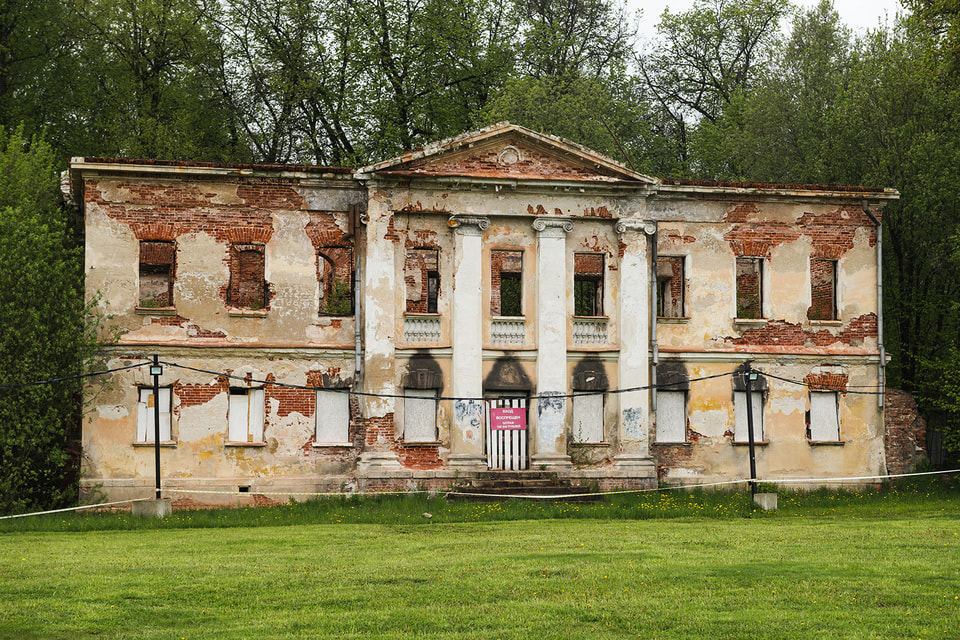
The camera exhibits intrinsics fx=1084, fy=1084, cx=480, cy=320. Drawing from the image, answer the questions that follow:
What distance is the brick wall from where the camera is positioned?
1139 inches

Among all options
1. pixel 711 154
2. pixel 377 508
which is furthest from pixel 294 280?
pixel 711 154

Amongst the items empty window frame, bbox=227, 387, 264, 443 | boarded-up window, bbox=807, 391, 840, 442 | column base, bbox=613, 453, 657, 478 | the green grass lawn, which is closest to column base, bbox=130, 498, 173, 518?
the green grass lawn

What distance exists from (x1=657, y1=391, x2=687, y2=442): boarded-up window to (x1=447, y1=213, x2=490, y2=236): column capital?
6307 mm

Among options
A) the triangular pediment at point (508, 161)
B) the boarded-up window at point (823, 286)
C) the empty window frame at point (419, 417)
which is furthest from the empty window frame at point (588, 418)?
the boarded-up window at point (823, 286)

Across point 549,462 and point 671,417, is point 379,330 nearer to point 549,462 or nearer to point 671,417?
point 549,462

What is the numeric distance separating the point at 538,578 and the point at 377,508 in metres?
10.9

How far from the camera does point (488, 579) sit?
1391cm

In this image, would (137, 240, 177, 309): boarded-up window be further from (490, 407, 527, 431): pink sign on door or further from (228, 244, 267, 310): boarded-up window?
(490, 407, 527, 431): pink sign on door

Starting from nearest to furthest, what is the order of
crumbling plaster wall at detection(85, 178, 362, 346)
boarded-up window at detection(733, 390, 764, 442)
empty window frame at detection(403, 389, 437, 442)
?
crumbling plaster wall at detection(85, 178, 362, 346) < empty window frame at detection(403, 389, 437, 442) < boarded-up window at detection(733, 390, 764, 442)

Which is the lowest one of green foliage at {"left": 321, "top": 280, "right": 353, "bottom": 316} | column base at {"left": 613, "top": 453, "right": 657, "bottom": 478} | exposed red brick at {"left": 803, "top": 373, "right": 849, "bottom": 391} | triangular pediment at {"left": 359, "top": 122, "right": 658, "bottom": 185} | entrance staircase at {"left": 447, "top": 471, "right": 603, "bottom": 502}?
entrance staircase at {"left": 447, "top": 471, "right": 603, "bottom": 502}

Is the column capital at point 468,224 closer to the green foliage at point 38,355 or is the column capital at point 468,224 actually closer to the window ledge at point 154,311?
the window ledge at point 154,311

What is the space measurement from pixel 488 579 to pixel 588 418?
14005mm

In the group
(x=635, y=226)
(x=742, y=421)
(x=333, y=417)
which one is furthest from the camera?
(x=742, y=421)

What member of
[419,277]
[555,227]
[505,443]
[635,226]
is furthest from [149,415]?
[635,226]
